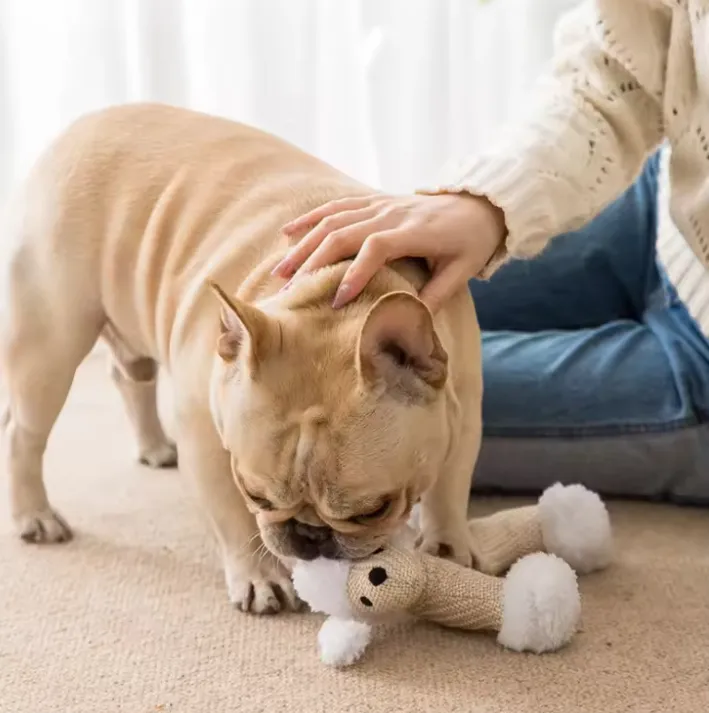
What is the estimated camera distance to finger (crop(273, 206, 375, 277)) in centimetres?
102

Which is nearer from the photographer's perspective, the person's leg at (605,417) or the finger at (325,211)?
the finger at (325,211)

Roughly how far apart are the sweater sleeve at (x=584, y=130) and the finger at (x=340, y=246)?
0.14 m

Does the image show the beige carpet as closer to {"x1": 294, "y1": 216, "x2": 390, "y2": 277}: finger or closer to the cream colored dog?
the cream colored dog

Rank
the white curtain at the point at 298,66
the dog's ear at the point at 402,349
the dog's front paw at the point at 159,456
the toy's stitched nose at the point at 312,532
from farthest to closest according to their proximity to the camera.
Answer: the white curtain at the point at 298,66
the dog's front paw at the point at 159,456
the toy's stitched nose at the point at 312,532
the dog's ear at the point at 402,349

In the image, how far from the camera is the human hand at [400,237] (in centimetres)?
98

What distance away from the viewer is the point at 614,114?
1.23m

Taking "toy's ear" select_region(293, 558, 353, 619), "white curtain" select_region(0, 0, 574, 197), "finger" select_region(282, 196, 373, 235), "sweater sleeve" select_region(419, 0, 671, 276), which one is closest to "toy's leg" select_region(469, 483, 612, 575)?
"toy's ear" select_region(293, 558, 353, 619)

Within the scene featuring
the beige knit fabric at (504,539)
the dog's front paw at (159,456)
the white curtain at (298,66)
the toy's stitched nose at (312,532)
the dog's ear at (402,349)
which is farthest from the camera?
the white curtain at (298,66)

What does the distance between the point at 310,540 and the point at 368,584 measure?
9cm

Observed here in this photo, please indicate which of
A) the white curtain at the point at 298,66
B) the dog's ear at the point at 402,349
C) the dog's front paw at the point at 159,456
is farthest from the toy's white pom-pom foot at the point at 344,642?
the white curtain at the point at 298,66

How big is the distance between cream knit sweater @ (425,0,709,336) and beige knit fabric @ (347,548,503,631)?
1.21ft

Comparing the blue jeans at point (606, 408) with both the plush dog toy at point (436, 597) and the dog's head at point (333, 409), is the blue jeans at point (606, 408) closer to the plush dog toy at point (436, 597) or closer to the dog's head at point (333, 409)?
the plush dog toy at point (436, 597)

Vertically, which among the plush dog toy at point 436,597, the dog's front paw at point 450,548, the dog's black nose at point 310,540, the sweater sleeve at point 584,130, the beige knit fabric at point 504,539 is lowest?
the beige knit fabric at point 504,539

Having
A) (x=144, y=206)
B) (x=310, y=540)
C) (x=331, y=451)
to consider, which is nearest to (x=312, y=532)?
(x=310, y=540)
